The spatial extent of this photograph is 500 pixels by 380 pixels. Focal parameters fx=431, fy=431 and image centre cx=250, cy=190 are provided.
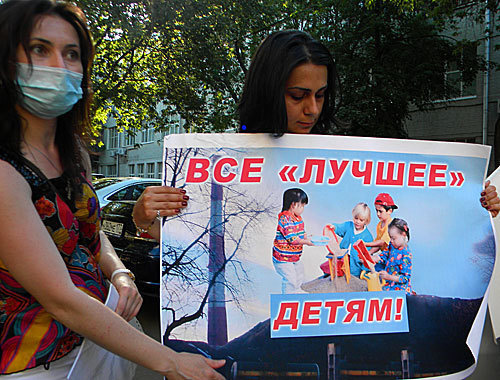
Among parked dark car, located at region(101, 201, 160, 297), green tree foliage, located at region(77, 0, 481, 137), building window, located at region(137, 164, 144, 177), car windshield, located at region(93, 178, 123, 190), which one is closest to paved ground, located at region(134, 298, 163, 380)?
parked dark car, located at region(101, 201, 160, 297)

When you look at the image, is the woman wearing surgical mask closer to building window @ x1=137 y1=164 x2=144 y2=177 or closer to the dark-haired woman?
the dark-haired woman

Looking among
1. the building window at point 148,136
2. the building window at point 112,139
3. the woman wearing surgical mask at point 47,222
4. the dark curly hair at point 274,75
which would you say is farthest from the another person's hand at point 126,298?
the building window at point 112,139

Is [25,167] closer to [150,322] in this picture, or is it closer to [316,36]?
[150,322]

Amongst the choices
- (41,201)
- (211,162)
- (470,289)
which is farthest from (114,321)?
(470,289)

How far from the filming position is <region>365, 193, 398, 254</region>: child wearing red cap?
55.9 inches

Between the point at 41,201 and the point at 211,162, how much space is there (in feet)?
1.67

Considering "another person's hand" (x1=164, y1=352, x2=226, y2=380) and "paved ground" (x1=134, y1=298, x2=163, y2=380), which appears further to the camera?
"paved ground" (x1=134, y1=298, x2=163, y2=380)

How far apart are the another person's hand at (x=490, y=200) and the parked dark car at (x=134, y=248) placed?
3.85m

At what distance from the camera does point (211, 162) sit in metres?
1.37

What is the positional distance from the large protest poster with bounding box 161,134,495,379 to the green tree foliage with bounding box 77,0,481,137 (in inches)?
410

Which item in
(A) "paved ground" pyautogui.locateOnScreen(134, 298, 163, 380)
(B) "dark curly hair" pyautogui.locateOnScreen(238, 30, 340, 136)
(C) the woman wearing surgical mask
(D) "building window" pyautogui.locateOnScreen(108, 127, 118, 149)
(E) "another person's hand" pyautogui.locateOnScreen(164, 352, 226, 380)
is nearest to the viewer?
(C) the woman wearing surgical mask

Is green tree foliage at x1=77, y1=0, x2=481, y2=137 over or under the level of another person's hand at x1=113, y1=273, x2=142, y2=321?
over

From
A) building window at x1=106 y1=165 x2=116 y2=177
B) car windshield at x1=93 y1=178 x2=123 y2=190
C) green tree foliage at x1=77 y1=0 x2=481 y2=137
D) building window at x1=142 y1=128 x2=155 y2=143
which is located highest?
green tree foliage at x1=77 y1=0 x2=481 y2=137

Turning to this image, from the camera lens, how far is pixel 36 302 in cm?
109
